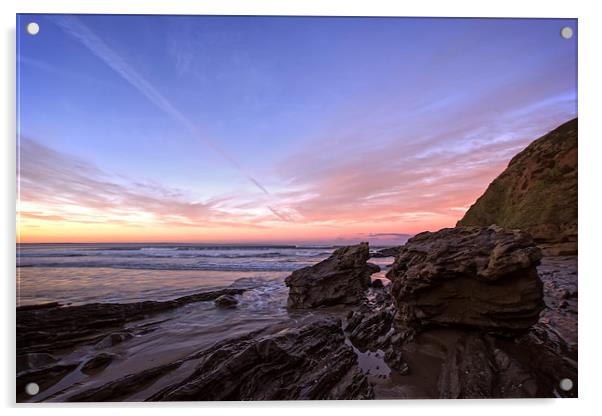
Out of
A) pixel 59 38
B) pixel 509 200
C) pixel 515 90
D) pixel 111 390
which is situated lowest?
pixel 111 390

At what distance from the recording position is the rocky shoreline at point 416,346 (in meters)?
2.54

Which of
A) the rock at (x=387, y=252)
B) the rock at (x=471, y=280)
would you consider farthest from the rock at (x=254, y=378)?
the rock at (x=387, y=252)

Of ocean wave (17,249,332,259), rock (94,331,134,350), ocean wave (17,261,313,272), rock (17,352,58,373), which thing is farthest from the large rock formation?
rock (17,352,58,373)

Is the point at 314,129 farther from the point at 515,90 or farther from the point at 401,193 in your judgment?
the point at 515,90

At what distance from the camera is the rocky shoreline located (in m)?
2.54

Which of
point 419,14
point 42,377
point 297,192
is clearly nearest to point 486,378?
point 297,192

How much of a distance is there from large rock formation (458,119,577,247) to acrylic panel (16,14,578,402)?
2 centimetres

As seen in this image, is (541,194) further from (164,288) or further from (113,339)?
(113,339)

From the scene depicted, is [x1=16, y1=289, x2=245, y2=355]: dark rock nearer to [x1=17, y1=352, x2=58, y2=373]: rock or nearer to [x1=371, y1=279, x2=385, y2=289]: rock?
[x1=17, y1=352, x2=58, y2=373]: rock

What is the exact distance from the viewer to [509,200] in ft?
9.99
